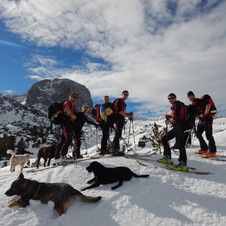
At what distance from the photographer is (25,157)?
37.2 ft

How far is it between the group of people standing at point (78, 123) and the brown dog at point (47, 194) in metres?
3.41

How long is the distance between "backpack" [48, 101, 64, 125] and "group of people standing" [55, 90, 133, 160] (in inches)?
4.7

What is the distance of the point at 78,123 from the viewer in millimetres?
10680

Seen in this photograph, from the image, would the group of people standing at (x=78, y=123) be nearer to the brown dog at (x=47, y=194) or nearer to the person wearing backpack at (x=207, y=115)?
the person wearing backpack at (x=207, y=115)

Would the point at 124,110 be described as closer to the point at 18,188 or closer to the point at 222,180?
the point at 222,180

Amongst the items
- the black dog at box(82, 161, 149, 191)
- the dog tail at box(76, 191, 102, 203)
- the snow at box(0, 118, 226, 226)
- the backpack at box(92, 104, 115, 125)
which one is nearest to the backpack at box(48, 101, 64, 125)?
the backpack at box(92, 104, 115, 125)

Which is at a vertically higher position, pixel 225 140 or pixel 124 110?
pixel 124 110

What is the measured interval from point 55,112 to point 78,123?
143 cm

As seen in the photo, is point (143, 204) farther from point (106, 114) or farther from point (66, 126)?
point (106, 114)

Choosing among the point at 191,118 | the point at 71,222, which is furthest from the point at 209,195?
the point at 71,222

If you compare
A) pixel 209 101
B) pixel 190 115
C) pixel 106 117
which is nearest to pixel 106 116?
pixel 106 117

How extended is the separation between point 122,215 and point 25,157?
7.07m

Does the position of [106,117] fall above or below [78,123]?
above

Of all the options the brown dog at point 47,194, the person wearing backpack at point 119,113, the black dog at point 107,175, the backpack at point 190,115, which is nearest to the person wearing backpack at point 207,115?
the backpack at point 190,115
